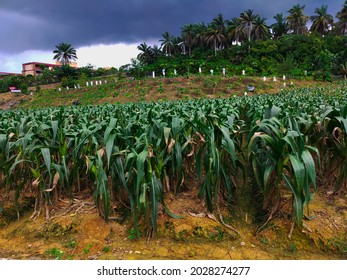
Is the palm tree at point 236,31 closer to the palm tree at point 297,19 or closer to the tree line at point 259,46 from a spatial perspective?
the tree line at point 259,46

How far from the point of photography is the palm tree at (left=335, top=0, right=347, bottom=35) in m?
42.5

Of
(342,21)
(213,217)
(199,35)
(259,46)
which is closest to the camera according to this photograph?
(213,217)

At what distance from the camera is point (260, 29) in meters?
47.9

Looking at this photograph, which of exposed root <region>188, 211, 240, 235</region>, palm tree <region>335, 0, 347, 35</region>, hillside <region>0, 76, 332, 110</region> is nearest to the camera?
exposed root <region>188, 211, 240, 235</region>

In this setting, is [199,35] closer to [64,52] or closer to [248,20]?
[248,20]

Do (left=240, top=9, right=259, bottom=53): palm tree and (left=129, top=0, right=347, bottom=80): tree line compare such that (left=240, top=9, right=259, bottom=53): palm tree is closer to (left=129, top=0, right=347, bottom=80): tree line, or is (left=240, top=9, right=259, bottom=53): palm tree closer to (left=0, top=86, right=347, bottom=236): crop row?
(left=129, top=0, right=347, bottom=80): tree line

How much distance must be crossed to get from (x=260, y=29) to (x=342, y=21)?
1331cm

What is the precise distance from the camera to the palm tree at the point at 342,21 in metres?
42.5

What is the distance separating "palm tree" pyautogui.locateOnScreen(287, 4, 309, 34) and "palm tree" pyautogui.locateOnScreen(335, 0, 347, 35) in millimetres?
5153

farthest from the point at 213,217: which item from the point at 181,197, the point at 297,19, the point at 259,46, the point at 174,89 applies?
the point at 297,19

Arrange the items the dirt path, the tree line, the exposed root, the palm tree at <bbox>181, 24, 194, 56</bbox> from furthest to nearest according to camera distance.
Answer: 1. the palm tree at <bbox>181, 24, 194, 56</bbox>
2. the tree line
3. the exposed root
4. the dirt path

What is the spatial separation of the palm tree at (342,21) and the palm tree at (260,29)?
11601 mm

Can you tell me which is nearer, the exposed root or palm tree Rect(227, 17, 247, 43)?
the exposed root

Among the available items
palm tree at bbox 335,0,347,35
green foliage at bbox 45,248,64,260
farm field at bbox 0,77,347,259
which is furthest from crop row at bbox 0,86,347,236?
palm tree at bbox 335,0,347,35
